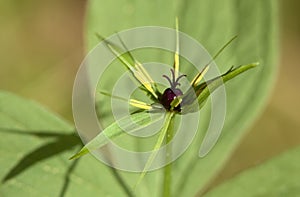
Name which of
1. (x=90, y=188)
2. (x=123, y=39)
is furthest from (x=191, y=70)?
(x=90, y=188)

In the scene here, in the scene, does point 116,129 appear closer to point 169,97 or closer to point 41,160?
point 169,97

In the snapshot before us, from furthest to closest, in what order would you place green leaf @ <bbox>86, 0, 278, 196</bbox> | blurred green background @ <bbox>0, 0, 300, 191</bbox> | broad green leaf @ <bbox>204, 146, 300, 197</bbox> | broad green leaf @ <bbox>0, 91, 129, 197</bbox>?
blurred green background @ <bbox>0, 0, 300, 191</bbox>
green leaf @ <bbox>86, 0, 278, 196</bbox>
broad green leaf @ <bbox>204, 146, 300, 197</bbox>
broad green leaf @ <bbox>0, 91, 129, 197</bbox>

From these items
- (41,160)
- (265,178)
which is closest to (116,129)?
(41,160)

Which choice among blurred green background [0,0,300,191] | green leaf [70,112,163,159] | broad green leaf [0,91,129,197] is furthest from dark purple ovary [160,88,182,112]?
blurred green background [0,0,300,191]

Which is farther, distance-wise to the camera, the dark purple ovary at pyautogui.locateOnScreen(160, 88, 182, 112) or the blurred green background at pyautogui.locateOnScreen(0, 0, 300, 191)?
the blurred green background at pyautogui.locateOnScreen(0, 0, 300, 191)

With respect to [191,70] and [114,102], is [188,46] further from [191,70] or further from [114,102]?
[114,102]

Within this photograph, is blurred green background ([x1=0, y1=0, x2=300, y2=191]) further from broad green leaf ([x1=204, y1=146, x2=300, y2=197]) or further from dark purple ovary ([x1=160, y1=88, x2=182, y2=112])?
dark purple ovary ([x1=160, y1=88, x2=182, y2=112])

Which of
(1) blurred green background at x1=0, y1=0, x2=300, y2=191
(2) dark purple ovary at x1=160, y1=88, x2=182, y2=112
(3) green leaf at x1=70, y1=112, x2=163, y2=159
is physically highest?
(2) dark purple ovary at x1=160, y1=88, x2=182, y2=112
